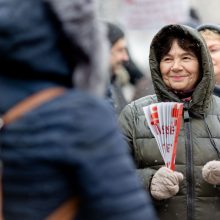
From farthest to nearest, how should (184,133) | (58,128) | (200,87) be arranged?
(200,87) < (184,133) < (58,128)

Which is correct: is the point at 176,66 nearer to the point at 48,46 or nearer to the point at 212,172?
the point at 212,172

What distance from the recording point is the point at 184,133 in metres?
4.34

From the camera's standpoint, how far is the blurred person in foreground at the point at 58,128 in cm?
222

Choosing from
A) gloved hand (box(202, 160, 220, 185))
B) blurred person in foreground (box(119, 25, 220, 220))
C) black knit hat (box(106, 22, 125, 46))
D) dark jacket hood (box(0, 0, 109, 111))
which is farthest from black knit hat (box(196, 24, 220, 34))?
dark jacket hood (box(0, 0, 109, 111))

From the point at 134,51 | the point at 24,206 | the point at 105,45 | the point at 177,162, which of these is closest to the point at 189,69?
the point at 177,162

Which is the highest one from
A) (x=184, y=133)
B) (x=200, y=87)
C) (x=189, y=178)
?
(x=200, y=87)

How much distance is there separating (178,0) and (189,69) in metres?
7.13

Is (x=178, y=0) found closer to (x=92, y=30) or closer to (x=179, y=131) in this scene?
(x=179, y=131)

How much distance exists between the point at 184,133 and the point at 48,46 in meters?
2.15

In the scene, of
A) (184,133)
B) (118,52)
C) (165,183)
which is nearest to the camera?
Result: (165,183)

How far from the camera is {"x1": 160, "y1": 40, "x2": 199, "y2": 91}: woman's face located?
14.9 feet

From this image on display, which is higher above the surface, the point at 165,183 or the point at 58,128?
the point at 58,128

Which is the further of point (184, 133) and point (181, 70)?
point (181, 70)

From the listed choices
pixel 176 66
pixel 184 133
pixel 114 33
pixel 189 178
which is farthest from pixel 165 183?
pixel 114 33
